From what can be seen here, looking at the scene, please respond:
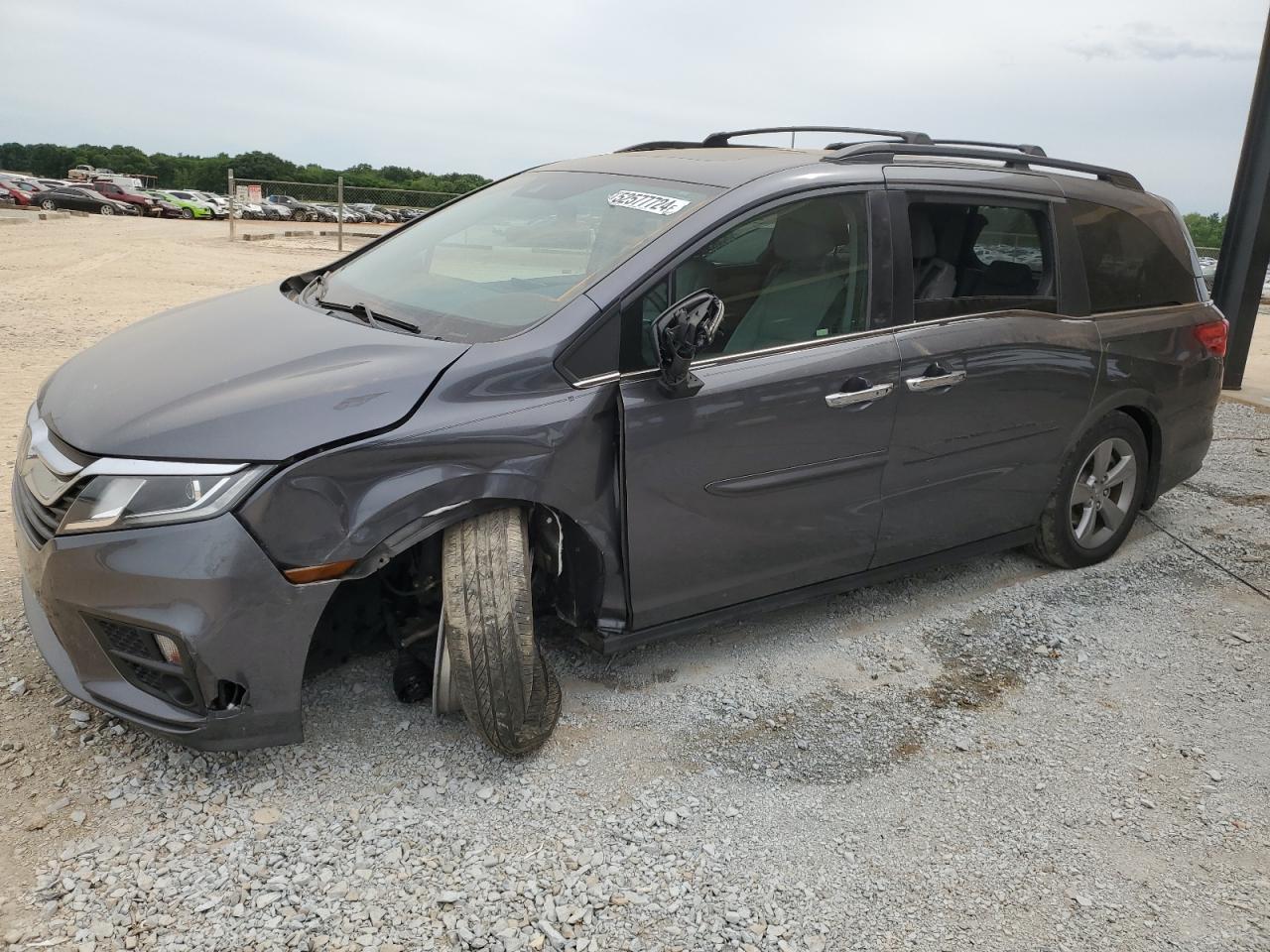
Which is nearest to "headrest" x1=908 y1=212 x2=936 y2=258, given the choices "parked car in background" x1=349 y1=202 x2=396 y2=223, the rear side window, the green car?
the rear side window

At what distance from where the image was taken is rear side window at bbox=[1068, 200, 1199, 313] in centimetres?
413

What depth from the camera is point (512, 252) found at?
3543 mm

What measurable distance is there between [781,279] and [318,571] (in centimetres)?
174

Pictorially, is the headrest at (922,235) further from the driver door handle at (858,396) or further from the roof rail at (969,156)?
the driver door handle at (858,396)

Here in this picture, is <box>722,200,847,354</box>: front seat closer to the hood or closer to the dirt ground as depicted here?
the hood

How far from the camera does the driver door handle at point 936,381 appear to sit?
3.49 m

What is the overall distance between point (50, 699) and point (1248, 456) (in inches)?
273

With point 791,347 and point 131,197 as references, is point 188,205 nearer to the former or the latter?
point 131,197

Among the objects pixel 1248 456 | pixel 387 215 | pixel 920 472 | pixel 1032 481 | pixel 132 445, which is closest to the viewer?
pixel 132 445

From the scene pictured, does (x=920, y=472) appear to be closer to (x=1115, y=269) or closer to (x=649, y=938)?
(x=1115, y=269)

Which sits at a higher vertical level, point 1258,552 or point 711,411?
point 711,411

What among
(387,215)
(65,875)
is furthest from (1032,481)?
(387,215)

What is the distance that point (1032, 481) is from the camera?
408 cm

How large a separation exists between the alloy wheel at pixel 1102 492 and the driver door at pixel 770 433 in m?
1.34
